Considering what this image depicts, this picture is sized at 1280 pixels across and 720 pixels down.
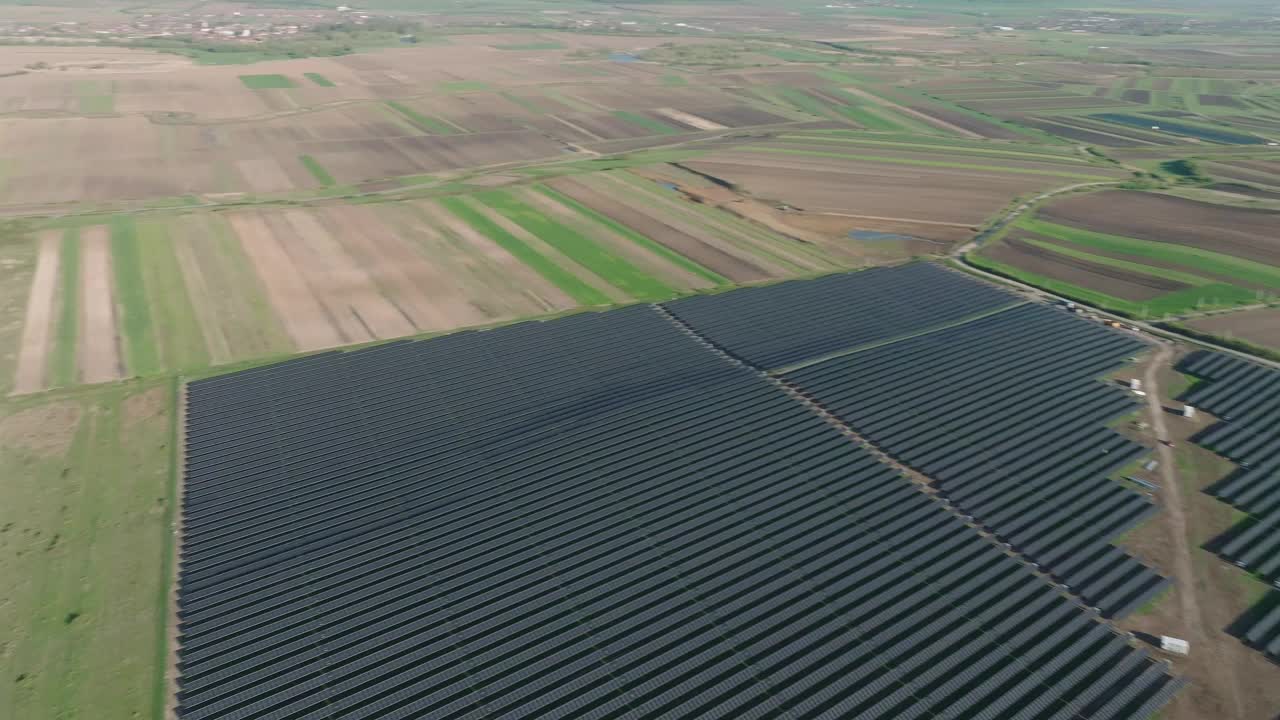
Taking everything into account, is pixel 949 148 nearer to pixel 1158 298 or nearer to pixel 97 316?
pixel 1158 298

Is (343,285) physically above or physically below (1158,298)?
below

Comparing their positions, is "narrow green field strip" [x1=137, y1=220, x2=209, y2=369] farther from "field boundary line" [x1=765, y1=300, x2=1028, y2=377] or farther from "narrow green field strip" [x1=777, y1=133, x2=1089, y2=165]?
"narrow green field strip" [x1=777, y1=133, x2=1089, y2=165]

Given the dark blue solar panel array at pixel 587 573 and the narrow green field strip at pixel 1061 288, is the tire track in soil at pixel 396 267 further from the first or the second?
the narrow green field strip at pixel 1061 288

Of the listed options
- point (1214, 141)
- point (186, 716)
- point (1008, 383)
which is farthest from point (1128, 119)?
point (186, 716)

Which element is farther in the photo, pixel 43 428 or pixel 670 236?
pixel 670 236

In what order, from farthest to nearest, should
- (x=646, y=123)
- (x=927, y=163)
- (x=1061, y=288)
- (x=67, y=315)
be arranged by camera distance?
1. (x=646, y=123)
2. (x=927, y=163)
3. (x=1061, y=288)
4. (x=67, y=315)

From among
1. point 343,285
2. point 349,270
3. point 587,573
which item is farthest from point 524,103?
point 587,573

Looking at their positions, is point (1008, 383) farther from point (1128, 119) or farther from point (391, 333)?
point (1128, 119)
